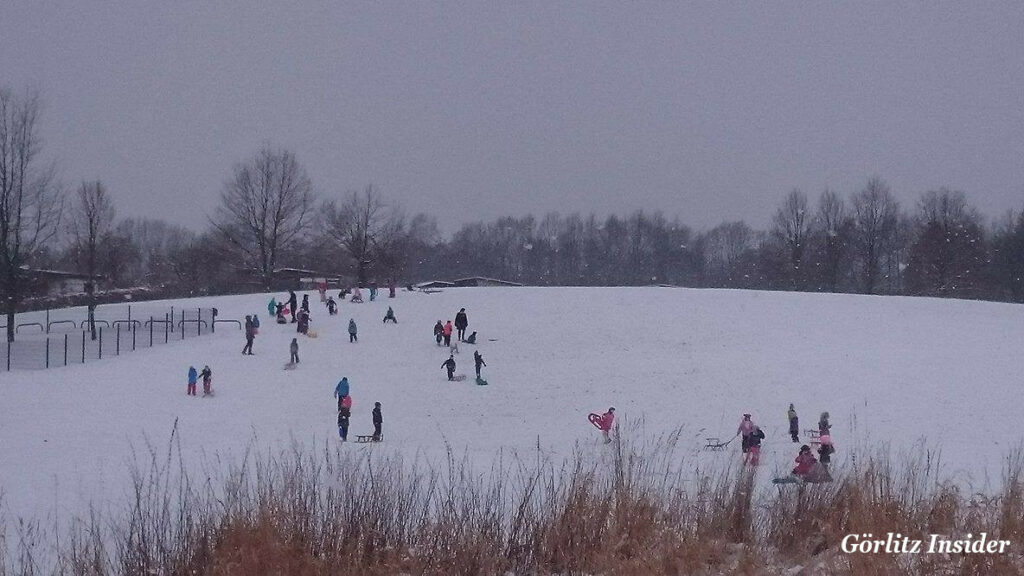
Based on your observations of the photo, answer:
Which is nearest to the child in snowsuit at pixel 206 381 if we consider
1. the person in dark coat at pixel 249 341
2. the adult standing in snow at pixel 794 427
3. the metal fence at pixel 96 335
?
the person in dark coat at pixel 249 341

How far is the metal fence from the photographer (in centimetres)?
3359

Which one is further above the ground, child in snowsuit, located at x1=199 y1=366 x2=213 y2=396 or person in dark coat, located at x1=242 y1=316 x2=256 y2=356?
person in dark coat, located at x1=242 y1=316 x2=256 y2=356

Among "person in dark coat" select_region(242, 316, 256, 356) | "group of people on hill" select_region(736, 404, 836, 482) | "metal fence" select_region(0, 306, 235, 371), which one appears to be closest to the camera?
"group of people on hill" select_region(736, 404, 836, 482)

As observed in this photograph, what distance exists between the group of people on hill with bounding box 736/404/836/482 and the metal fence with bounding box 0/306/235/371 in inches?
1006

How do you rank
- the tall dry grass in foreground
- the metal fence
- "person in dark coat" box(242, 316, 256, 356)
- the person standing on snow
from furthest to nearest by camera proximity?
"person in dark coat" box(242, 316, 256, 356) < the metal fence < the person standing on snow < the tall dry grass in foreground

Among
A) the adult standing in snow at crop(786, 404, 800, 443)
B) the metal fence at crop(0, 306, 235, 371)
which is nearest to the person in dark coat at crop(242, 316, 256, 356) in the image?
the metal fence at crop(0, 306, 235, 371)

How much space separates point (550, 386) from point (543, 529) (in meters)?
24.1

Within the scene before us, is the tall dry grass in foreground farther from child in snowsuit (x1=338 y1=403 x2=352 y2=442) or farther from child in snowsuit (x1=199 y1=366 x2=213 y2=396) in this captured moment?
child in snowsuit (x1=199 y1=366 x2=213 y2=396)

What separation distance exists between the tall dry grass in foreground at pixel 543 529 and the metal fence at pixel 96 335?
28.9m

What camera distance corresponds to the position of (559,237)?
411 ft

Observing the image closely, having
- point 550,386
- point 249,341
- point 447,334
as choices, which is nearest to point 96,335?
point 249,341

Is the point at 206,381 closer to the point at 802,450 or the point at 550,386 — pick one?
the point at 550,386

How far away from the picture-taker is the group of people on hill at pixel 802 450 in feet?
26.0

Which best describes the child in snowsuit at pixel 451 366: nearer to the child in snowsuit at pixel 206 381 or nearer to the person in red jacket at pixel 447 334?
the person in red jacket at pixel 447 334
